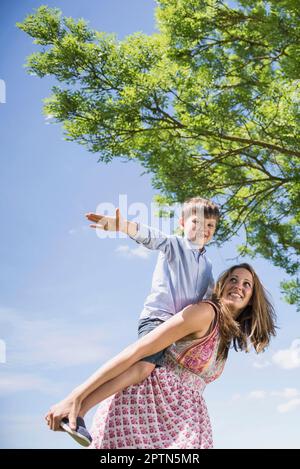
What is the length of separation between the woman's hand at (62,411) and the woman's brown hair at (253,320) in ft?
2.02

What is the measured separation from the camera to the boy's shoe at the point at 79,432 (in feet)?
5.78

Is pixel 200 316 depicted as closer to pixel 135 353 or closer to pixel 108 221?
pixel 135 353

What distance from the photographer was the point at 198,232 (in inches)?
92.2

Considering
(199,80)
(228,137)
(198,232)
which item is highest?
(199,80)

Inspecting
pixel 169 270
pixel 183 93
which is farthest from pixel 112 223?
pixel 183 93

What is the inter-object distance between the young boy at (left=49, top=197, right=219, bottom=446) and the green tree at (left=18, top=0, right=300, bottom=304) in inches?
107

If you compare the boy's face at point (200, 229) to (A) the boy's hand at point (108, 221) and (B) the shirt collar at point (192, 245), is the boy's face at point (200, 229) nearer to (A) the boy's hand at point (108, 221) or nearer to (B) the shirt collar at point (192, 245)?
(B) the shirt collar at point (192, 245)

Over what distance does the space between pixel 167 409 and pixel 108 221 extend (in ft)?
2.35

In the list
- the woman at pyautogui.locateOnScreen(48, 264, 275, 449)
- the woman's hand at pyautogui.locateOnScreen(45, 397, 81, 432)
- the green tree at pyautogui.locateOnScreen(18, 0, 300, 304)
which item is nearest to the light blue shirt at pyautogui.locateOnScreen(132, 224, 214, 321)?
the woman at pyautogui.locateOnScreen(48, 264, 275, 449)

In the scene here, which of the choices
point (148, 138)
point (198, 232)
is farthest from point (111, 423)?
point (148, 138)

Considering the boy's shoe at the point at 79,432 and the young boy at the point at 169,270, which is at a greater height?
the young boy at the point at 169,270

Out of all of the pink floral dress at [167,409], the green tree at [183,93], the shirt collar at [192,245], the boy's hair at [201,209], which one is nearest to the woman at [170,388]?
the pink floral dress at [167,409]
